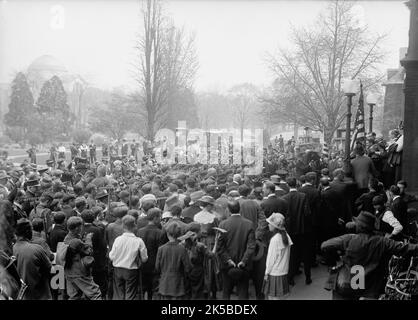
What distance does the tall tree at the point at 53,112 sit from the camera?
22047 millimetres

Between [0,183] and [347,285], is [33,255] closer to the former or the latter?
[347,285]

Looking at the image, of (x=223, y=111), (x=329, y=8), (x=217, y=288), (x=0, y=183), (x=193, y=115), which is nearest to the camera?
(x=217, y=288)

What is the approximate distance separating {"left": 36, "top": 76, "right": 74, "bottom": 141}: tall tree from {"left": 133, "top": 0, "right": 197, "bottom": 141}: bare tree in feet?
12.2

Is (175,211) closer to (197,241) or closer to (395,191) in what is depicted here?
(197,241)

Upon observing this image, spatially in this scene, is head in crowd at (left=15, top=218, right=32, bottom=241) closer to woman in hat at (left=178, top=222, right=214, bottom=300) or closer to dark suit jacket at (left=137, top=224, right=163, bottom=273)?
dark suit jacket at (left=137, top=224, right=163, bottom=273)

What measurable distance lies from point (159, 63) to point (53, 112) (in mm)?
7144

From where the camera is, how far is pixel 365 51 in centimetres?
1513

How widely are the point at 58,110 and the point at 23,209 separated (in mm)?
14782

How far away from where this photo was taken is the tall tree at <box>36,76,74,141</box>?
22.0 meters

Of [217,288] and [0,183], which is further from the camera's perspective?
[0,183]

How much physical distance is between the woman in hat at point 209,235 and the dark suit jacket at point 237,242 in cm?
19

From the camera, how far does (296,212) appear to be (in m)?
7.99

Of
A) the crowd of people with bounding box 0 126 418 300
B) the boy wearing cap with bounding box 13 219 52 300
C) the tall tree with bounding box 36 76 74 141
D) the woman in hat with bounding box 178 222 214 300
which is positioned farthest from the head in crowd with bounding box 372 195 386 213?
the tall tree with bounding box 36 76 74 141
